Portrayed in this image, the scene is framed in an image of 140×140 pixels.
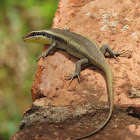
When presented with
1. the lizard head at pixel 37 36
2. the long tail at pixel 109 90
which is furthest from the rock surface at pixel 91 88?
the lizard head at pixel 37 36

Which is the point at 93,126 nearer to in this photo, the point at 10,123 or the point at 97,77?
the point at 97,77

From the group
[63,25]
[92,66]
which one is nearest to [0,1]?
[63,25]

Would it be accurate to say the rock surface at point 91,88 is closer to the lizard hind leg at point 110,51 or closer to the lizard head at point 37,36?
the lizard hind leg at point 110,51

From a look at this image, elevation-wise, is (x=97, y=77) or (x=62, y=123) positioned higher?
(x=97, y=77)

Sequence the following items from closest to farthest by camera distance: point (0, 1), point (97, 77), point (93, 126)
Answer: point (93, 126), point (97, 77), point (0, 1)

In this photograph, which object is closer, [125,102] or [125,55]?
[125,102]

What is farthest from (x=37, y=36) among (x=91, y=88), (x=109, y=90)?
(x=109, y=90)

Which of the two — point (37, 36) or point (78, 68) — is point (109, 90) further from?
point (37, 36)
